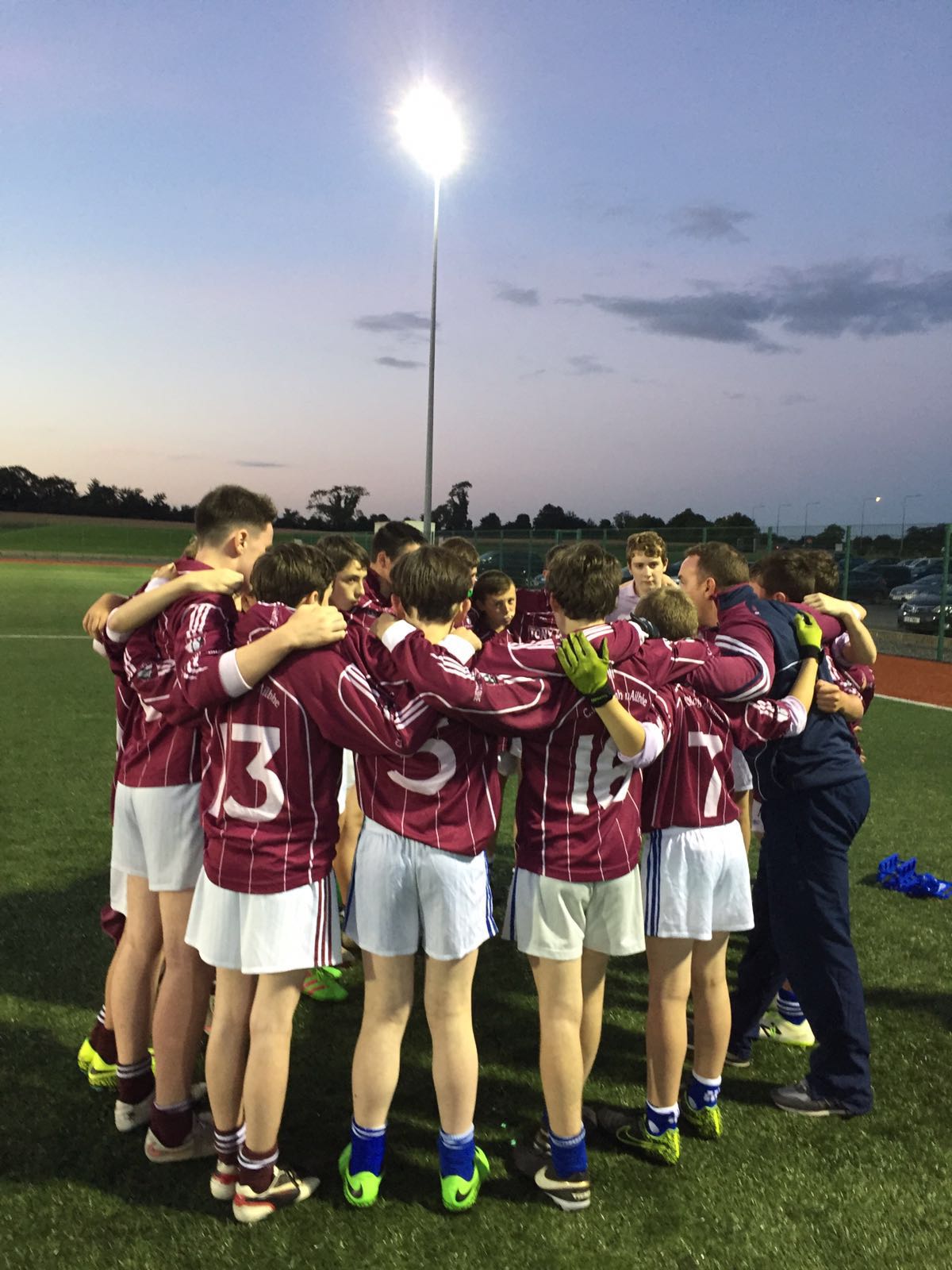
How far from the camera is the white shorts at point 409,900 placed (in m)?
2.51

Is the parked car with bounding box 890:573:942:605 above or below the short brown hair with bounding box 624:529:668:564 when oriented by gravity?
below

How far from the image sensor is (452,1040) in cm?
257

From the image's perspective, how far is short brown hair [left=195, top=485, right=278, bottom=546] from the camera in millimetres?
2934

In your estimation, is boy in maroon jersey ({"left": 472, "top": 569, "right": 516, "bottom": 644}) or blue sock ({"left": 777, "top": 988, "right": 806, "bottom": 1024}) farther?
boy in maroon jersey ({"left": 472, "top": 569, "right": 516, "bottom": 644})

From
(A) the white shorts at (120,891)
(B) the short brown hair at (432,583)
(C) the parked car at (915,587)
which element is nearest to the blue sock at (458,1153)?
(A) the white shorts at (120,891)

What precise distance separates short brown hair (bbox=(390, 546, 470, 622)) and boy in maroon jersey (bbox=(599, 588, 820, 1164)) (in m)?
0.81

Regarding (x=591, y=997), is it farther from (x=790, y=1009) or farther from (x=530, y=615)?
(x=530, y=615)

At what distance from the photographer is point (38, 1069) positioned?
337cm

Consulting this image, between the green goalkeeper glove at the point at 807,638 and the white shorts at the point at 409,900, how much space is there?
145 centimetres

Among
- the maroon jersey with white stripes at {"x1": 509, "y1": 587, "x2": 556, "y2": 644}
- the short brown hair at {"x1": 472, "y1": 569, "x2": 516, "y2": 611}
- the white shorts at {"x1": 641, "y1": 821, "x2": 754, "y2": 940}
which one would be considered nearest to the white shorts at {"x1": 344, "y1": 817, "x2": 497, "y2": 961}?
the white shorts at {"x1": 641, "y1": 821, "x2": 754, "y2": 940}

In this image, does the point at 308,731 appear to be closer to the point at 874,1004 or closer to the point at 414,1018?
the point at 414,1018

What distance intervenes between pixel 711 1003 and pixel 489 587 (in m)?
2.37

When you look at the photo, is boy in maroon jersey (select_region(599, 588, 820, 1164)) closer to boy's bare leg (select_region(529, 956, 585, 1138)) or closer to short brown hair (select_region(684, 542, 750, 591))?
boy's bare leg (select_region(529, 956, 585, 1138))

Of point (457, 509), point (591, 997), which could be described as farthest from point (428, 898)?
point (457, 509)
